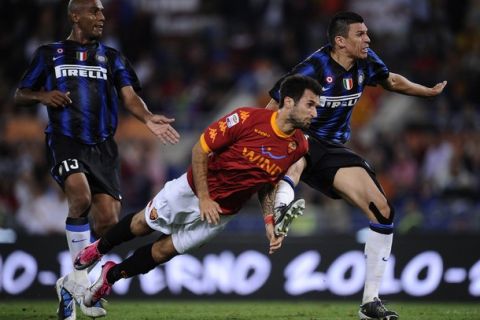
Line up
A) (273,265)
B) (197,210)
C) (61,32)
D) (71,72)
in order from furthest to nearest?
1. (61,32)
2. (273,265)
3. (71,72)
4. (197,210)

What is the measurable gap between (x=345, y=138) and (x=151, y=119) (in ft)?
5.89

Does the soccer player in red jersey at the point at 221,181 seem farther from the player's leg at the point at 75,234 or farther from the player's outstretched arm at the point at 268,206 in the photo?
the player's leg at the point at 75,234

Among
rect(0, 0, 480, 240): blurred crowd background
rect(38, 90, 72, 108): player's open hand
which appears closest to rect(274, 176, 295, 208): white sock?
rect(38, 90, 72, 108): player's open hand

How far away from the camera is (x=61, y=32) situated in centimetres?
1786

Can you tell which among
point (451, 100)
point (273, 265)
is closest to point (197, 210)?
point (273, 265)

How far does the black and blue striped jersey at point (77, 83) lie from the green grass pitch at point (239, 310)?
172 cm

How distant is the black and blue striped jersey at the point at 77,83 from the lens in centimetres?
936

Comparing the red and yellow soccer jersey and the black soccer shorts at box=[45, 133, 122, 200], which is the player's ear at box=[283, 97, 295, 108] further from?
the black soccer shorts at box=[45, 133, 122, 200]

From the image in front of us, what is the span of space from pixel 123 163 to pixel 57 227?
7.56 feet

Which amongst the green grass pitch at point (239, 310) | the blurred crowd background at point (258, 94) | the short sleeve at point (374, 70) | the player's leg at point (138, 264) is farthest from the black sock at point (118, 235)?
the blurred crowd background at point (258, 94)

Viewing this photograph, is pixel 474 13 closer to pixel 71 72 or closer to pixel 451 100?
pixel 451 100

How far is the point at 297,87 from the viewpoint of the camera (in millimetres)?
8094

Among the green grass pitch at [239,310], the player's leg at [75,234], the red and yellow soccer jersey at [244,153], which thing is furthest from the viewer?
the green grass pitch at [239,310]

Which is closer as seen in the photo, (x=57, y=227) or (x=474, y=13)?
(x=57, y=227)
